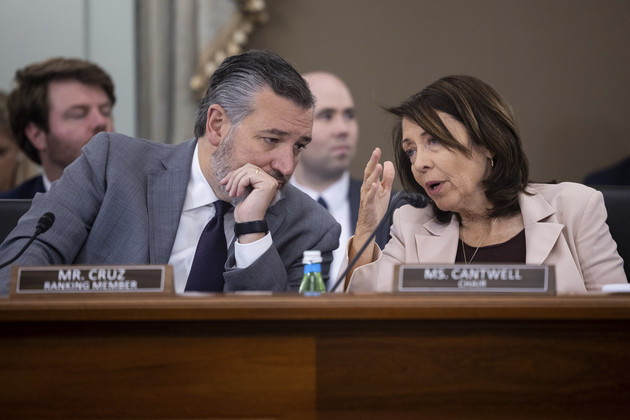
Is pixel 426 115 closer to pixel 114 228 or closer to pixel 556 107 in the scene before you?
pixel 114 228

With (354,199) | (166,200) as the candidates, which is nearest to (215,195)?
(166,200)

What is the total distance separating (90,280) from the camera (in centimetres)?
132

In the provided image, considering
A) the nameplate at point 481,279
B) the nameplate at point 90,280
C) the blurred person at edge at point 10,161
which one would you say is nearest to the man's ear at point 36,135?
Result: the blurred person at edge at point 10,161

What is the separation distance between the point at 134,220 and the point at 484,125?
99 cm

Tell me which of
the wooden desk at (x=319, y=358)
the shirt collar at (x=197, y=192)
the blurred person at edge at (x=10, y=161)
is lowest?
the wooden desk at (x=319, y=358)

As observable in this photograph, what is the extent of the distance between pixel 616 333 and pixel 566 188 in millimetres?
1016

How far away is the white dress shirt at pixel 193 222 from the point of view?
212 centimetres

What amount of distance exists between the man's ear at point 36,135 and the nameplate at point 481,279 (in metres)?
2.47

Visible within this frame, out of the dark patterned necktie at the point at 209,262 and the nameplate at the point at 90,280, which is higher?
the dark patterned necktie at the point at 209,262

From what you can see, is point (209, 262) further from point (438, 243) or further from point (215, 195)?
point (438, 243)

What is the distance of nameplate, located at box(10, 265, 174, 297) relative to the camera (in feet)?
4.30

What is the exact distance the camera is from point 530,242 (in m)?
2.07

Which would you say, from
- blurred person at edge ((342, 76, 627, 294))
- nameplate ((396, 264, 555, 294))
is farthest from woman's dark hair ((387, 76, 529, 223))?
nameplate ((396, 264, 555, 294))

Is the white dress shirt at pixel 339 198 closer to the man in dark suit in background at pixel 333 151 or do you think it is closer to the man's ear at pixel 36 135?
the man in dark suit in background at pixel 333 151
